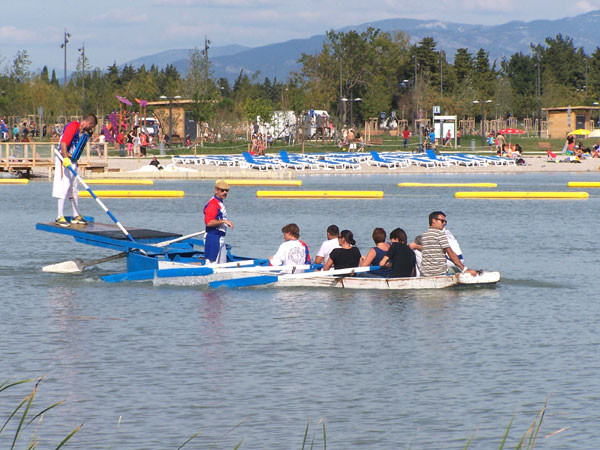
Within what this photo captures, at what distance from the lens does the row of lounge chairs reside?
189ft

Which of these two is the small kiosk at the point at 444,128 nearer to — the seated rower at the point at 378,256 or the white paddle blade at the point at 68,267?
the white paddle blade at the point at 68,267

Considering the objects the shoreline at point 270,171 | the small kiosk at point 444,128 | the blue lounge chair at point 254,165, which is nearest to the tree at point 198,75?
the small kiosk at point 444,128

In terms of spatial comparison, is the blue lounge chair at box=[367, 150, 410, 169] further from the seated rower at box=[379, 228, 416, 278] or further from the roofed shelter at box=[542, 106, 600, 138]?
the seated rower at box=[379, 228, 416, 278]

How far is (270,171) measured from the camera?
171ft

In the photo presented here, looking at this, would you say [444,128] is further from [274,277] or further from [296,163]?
[274,277]

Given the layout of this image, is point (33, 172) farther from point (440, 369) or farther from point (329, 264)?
point (440, 369)

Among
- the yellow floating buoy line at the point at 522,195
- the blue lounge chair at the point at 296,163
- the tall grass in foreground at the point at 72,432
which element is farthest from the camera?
the blue lounge chair at the point at 296,163

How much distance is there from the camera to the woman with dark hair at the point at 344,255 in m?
17.5

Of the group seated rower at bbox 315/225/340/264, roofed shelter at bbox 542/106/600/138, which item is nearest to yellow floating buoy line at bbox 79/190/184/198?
seated rower at bbox 315/225/340/264

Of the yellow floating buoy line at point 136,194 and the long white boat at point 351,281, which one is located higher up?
the yellow floating buoy line at point 136,194

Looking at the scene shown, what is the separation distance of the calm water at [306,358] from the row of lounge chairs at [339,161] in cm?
3432

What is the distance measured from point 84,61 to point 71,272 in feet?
268

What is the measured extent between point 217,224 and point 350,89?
8510 cm

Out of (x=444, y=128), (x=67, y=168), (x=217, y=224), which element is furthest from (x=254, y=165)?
(x=217, y=224)
